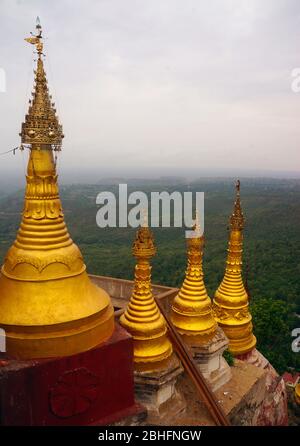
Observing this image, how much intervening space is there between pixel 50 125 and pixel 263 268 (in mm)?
33625

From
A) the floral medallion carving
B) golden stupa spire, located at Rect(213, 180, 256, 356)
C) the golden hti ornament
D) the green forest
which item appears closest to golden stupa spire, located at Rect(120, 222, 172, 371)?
the golden hti ornament

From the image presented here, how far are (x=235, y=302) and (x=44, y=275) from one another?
7.59 m

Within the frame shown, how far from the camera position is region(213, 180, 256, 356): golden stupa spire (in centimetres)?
1298

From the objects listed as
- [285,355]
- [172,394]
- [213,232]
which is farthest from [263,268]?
[172,394]

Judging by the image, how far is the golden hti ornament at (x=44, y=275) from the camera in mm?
7141

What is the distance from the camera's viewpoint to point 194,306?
10930mm

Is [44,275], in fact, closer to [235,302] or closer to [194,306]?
[194,306]

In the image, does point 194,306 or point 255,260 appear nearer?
point 194,306

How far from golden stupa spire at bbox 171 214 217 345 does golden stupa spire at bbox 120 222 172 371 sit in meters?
1.37

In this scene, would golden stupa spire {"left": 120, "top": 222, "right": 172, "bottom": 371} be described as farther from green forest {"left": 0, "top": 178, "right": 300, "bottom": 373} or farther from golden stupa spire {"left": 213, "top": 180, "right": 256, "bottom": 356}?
green forest {"left": 0, "top": 178, "right": 300, "bottom": 373}

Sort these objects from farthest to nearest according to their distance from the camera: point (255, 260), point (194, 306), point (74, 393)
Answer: point (255, 260), point (194, 306), point (74, 393)

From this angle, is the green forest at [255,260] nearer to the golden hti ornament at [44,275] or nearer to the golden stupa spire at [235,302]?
the golden stupa spire at [235,302]

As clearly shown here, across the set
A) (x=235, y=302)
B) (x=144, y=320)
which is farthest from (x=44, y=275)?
(x=235, y=302)
